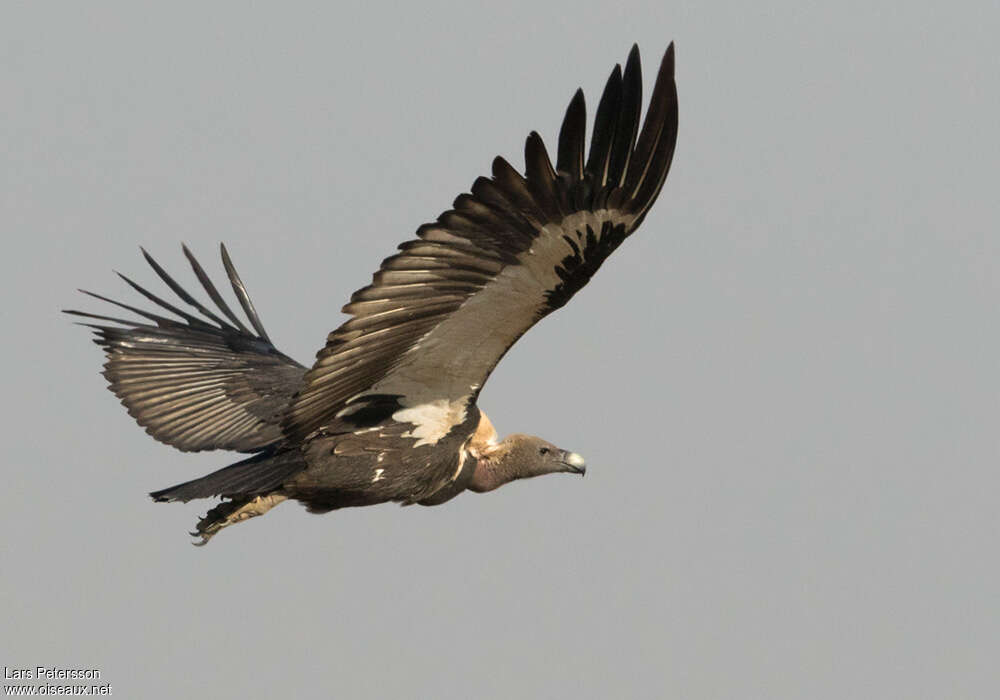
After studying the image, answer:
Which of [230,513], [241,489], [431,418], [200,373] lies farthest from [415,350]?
[200,373]

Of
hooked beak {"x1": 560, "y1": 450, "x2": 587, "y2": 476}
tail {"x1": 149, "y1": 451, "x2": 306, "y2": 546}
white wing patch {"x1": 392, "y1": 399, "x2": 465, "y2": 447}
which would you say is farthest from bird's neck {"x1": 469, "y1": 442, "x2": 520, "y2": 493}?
tail {"x1": 149, "y1": 451, "x2": 306, "y2": 546}

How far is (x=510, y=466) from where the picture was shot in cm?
1073

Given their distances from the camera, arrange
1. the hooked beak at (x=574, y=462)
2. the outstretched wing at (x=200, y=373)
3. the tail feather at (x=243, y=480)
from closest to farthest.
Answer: the tail feather at (x=243, y=480)
the hooked beak at (x=574, y=462)
the outstretched wing at (x=200, y=373)

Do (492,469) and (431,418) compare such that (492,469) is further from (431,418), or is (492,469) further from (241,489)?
(241,489)

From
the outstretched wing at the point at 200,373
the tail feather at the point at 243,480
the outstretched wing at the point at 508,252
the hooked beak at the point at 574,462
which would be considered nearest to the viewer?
the outstretched wing at the point at 508,252

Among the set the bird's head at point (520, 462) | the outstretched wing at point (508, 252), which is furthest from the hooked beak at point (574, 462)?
the outstretched wing at point (508, 252)

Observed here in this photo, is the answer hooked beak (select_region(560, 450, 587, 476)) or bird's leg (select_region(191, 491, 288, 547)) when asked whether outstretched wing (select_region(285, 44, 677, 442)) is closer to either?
bird's leg (select_region(191, 491, 288, 547))

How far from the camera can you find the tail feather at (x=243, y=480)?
959 cm

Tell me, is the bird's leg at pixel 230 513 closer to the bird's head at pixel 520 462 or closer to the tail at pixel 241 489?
the tail at pixel 241 489

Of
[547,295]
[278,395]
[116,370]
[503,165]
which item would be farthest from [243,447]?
[503,165]

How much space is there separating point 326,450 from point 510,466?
1461 millimetres

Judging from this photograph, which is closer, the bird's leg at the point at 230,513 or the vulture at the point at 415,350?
the vulture at the point at 415,350

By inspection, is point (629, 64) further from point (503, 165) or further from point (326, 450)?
point (326, 450)

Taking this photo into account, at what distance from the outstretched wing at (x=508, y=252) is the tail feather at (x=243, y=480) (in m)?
0.61
